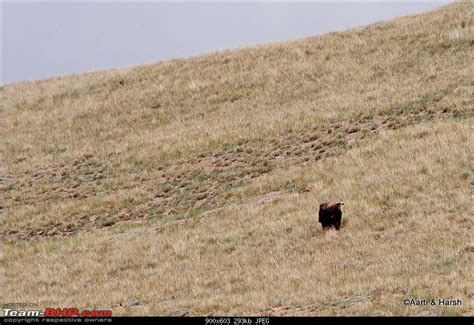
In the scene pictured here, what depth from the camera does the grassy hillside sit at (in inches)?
579

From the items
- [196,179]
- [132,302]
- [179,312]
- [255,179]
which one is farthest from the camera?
[196,179]

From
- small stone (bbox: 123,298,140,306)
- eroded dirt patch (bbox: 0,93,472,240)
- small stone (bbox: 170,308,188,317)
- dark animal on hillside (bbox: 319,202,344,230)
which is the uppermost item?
eroded dirt patch (bbox: 0,93,472,240)

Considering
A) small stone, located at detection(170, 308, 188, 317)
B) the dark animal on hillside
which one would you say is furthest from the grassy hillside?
the dark animal on hillside

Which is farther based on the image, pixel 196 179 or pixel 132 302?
pixel 196 179

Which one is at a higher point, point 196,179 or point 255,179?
point 196,179

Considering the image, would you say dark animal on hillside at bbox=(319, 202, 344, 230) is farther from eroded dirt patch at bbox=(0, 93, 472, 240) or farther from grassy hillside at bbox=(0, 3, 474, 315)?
eroded dirt patch at bbox=(0, 93, 472, 240)

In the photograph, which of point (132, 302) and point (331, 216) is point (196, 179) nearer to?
point (331, 216)

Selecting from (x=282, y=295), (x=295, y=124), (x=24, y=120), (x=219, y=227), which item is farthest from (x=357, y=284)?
(x=24, y=120)

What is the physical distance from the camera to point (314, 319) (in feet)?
37.6

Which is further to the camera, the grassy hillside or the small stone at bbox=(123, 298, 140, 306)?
the small stone at bbox=(123, 298, 140, 306)

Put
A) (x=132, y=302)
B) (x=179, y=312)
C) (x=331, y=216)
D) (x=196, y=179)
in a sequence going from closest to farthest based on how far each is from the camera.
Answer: (x=179, y=312) < (x=132, y=302) < (x=331, y=216) < (x=196, y=179)

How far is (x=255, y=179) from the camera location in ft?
81.9

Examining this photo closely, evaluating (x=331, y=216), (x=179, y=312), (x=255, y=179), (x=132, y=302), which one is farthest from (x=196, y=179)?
(x=179, y=312)

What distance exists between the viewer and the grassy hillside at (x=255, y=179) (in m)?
14.7
